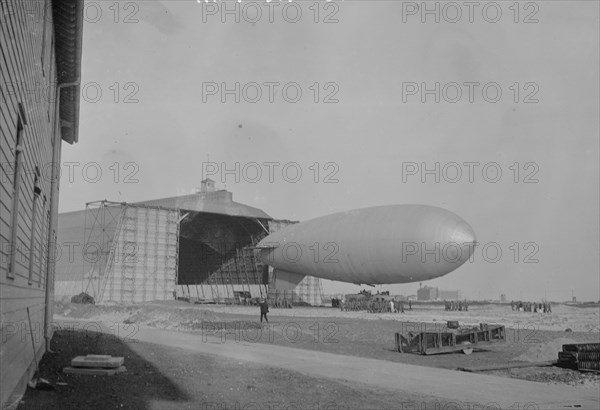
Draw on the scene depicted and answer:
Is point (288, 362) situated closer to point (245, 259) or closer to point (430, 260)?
point (430, 260)

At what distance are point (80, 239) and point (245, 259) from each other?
70.2 ft

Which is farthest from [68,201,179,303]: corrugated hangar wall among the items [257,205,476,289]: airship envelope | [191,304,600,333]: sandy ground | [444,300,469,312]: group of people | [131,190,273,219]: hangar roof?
[444,300,469,312]: group of people

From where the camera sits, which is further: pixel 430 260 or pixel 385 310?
pixel 385 310

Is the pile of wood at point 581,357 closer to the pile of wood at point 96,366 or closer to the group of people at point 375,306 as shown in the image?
the pile of wood at point 96,366

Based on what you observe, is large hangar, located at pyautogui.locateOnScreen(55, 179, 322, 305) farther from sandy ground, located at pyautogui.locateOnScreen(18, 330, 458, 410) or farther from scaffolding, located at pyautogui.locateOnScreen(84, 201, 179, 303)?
sandy ground, located at pyautogui.locateOnScreen(18, 330, 458, 410)

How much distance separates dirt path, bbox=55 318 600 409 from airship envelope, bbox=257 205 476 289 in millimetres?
26788

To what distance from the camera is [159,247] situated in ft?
196

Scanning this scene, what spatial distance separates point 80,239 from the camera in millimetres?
61750

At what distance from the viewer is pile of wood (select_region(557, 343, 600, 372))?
1548 centimetres

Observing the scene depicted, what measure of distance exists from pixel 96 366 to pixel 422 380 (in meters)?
7.07

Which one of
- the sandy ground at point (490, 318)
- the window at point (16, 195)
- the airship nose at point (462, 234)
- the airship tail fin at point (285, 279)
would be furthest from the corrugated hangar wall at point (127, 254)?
the window at point (16, 195)

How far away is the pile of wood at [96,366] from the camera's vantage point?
452 inches

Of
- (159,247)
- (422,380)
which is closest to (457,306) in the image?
(159,247)

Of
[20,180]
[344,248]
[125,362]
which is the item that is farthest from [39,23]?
[344,248]
